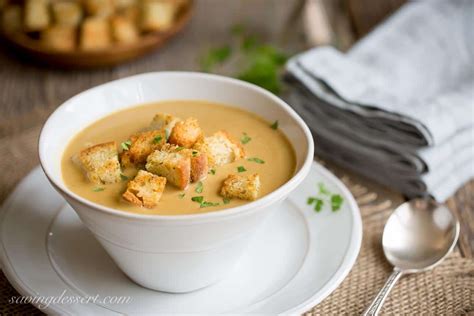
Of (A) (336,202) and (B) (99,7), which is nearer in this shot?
(A) (336,202)

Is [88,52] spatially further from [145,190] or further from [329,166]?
[145,190]

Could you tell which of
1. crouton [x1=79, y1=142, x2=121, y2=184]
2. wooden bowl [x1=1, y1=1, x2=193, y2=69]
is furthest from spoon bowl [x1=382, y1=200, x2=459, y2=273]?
wooden bowl [x1=1, y1=1, x2=193, y2=69]

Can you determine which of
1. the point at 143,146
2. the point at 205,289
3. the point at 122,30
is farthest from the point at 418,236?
the point at 122,30

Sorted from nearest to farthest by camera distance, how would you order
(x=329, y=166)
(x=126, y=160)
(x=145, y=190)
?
(x=145, y=190)
(x=126, y=160)
(x=329, y=166)

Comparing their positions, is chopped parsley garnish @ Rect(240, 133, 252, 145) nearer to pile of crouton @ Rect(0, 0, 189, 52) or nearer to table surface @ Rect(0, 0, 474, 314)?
table surface @ Rect(0, 0, 474, 314)

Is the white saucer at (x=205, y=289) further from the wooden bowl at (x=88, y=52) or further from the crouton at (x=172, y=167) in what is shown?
the wooden bowl at (x=88, y=52)

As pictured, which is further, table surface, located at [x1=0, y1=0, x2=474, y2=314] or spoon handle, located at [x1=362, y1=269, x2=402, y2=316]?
table surface, located at [x1=0, y1=0, x2=474, y2=314]

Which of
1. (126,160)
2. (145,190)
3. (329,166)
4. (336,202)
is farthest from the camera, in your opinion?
(329,166)

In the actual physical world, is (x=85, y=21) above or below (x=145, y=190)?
below

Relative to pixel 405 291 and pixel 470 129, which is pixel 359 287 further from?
pixel 470 129
